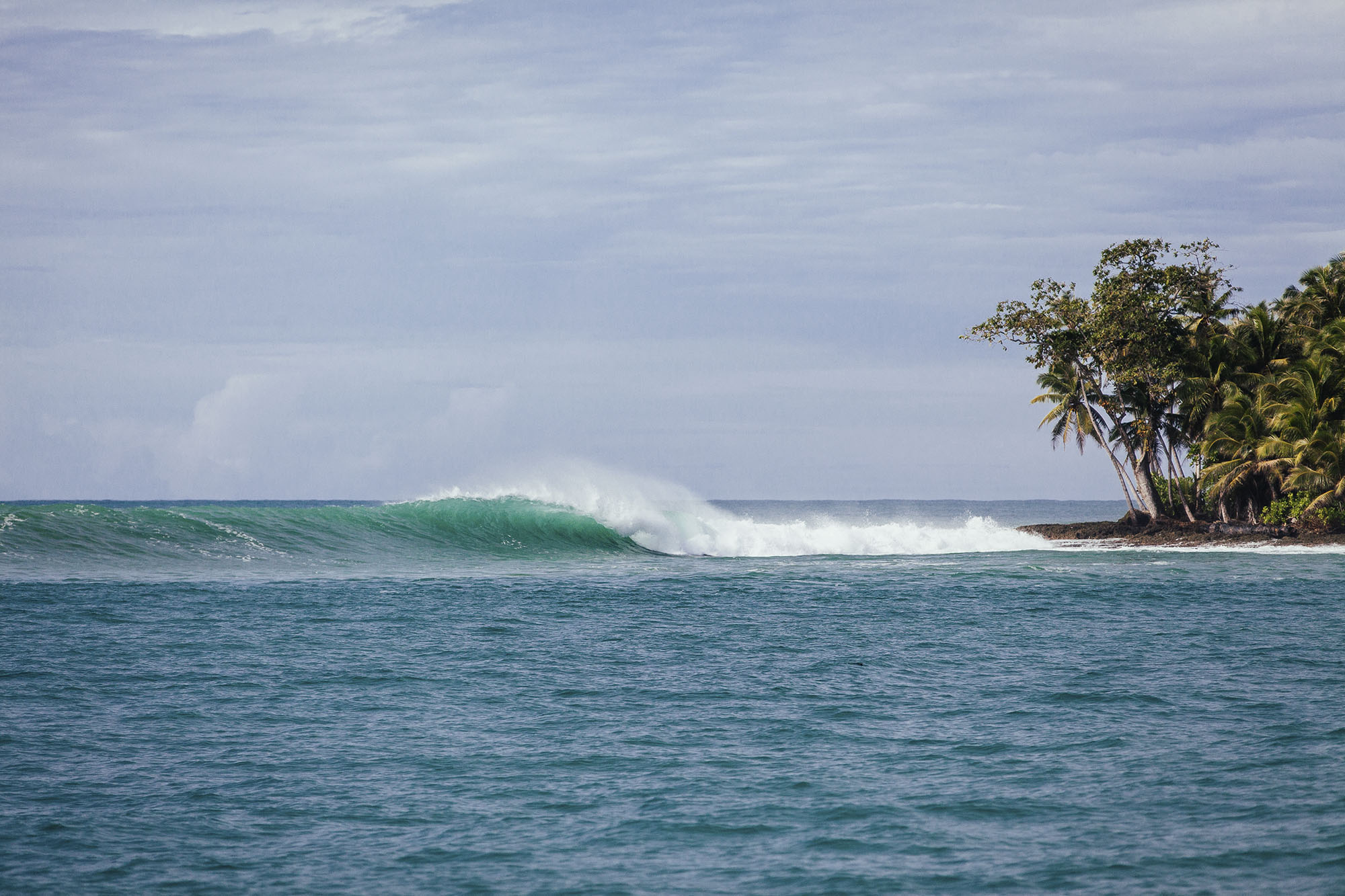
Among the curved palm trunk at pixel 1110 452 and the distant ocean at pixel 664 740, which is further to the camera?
the curved palm trunk at pixel 1110 452

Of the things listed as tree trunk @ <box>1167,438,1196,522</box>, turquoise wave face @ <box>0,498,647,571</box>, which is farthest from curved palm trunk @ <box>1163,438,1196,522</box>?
turquoise wave face @ <box>0,498,647,571</box>

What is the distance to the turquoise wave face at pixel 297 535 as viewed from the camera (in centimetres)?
2530

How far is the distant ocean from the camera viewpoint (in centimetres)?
644

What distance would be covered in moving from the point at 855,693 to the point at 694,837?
187 inches

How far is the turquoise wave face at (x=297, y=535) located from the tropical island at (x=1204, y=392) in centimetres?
1897

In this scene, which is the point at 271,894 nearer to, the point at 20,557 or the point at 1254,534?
the point at 20,557

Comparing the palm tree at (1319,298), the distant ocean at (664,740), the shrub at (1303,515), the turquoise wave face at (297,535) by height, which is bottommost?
the distant ocean at (664,740)

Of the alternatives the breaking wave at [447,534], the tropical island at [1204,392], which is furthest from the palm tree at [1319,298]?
the breaking wave at [447,534]

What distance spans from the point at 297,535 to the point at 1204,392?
3142cm

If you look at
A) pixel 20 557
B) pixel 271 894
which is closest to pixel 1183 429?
pixel 20 557

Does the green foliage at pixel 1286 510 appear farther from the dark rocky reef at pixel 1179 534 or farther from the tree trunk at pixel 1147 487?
the tree trunk at pixel 1147 487

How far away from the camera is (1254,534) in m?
36.6

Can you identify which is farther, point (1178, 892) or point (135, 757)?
point (135, 757)

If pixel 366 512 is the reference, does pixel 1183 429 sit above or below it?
above
